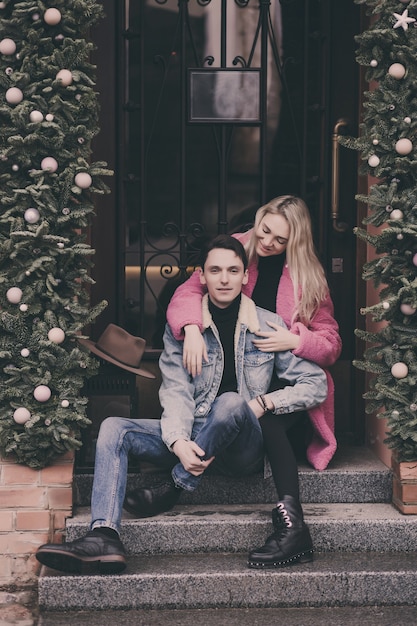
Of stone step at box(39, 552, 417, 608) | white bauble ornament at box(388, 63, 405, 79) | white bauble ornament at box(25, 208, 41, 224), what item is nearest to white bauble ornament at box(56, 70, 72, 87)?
white bauble ornament at box(25, 208, 41, 224)

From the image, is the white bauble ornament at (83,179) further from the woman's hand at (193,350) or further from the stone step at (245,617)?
the stone step at (245,617)

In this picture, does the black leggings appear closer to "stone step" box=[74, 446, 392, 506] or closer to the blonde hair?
"stone step" box=[74, 446, 392, 506]

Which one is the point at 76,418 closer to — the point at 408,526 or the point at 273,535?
the point at 273,535

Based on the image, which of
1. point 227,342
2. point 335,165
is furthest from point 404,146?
point 227,342

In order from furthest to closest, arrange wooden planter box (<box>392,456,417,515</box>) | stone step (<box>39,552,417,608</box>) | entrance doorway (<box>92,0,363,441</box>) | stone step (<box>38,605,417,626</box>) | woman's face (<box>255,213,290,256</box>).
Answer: entrance doorway (<box>92,0,363,441</box>), woman's face (<box>255,213,290,256</box>), wooden planter box (<box>392,456,417,515</box>), stone step (<box>39,552,417,608</box>), stone step (<box>38,605,417,626</box>)

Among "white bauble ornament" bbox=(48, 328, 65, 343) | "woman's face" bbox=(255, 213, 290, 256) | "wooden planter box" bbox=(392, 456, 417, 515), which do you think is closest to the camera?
"white bauble ornament" bbox=(48, 328, 65, 343)

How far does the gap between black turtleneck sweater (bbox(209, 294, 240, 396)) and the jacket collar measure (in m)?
0.04

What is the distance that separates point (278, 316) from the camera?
194 inches

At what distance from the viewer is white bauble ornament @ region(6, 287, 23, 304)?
14.8 feet

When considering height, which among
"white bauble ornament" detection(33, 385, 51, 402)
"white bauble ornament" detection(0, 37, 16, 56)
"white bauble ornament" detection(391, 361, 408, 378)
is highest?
"white bauble ornament" detection(0, 37, 16, 56)

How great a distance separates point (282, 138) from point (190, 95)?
56 cm

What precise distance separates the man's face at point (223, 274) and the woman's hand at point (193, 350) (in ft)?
0.67

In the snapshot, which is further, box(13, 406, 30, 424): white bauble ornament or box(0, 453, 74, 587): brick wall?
box(0, 453, 74, 587): brick wall

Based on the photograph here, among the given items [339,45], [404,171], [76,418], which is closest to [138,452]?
[76,418]
